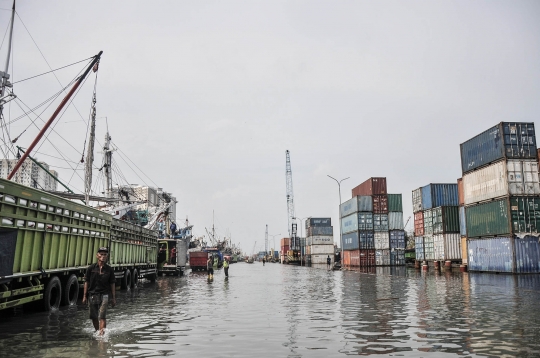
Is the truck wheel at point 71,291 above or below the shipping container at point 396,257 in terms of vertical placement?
below

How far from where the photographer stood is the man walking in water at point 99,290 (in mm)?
10352

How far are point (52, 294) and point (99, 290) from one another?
632cm

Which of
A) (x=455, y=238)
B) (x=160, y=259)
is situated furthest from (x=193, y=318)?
(x=455, y=238)

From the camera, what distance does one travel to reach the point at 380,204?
222 ft

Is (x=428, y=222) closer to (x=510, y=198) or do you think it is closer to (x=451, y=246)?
(x=451, y=246)

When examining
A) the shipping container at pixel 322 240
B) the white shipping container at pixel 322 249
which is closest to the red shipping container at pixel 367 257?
the white shipping container at pixel 322 249

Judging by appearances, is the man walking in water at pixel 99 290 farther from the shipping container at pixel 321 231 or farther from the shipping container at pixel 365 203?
the shipping container at pixel 321 231

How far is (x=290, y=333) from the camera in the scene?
10867 mm

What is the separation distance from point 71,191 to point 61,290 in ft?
85.9

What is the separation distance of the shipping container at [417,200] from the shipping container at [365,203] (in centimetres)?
735

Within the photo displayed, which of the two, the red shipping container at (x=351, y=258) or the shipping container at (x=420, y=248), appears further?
the red shipping container at (x=351, y=258)

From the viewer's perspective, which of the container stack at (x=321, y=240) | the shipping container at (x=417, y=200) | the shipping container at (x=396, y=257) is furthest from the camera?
the container stack at (x=321, y=240)

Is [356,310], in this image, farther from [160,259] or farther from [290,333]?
[160,259]

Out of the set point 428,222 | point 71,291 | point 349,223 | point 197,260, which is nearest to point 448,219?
point 428,222
